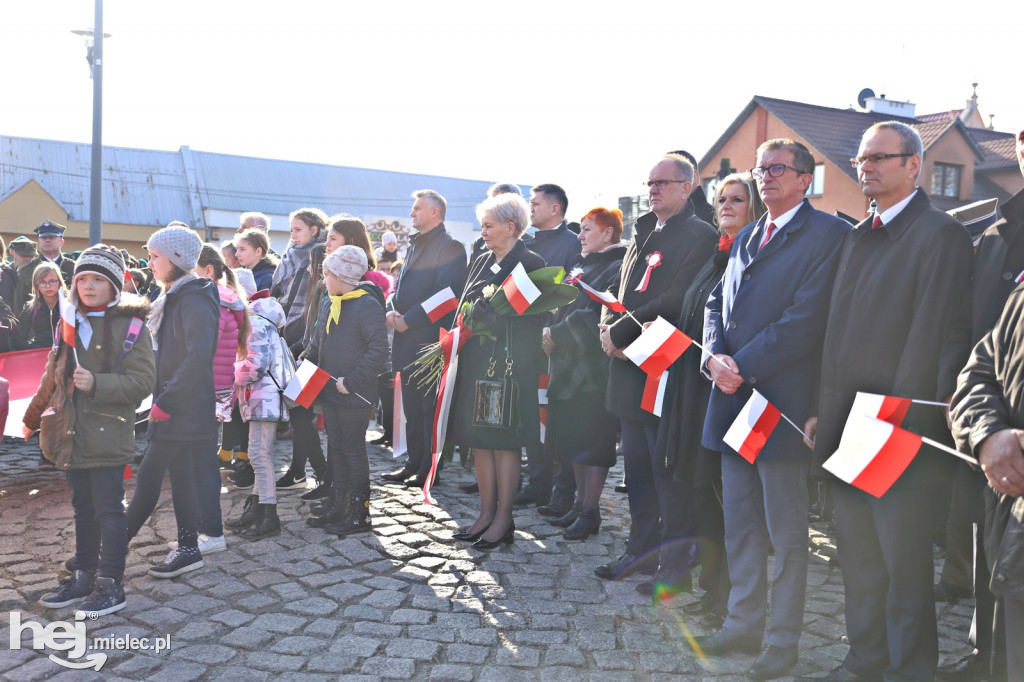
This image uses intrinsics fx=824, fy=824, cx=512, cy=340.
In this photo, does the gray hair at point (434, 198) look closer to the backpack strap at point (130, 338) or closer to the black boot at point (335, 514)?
the black boot at point (335, 514)

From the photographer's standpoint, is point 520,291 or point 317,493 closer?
point 520,291

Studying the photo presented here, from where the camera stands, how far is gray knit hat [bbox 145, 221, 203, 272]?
479 centimetres

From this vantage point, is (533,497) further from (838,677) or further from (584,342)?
(838,677)

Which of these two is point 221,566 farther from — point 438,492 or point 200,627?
point 438,492

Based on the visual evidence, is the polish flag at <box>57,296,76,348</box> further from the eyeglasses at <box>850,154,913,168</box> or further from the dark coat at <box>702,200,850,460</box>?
the eyeglasses at <box>850,154,913,168</box>

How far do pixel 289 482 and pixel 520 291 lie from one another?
309 centimetres

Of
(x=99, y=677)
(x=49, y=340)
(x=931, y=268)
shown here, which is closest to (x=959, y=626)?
(x=931, y=268)

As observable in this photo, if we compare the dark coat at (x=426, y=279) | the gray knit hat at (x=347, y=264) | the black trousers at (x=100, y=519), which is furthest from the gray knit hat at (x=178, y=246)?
the dark coat at (x=426, y=279)

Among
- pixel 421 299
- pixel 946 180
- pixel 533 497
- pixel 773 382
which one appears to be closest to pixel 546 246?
pixel 421 299

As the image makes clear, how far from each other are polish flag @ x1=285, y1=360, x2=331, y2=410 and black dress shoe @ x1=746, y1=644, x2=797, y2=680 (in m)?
3.26

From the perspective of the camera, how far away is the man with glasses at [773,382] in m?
3.62

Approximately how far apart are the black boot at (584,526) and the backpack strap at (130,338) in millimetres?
2952

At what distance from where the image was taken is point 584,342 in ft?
18.2

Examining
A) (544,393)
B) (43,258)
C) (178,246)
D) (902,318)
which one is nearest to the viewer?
(902,318)
